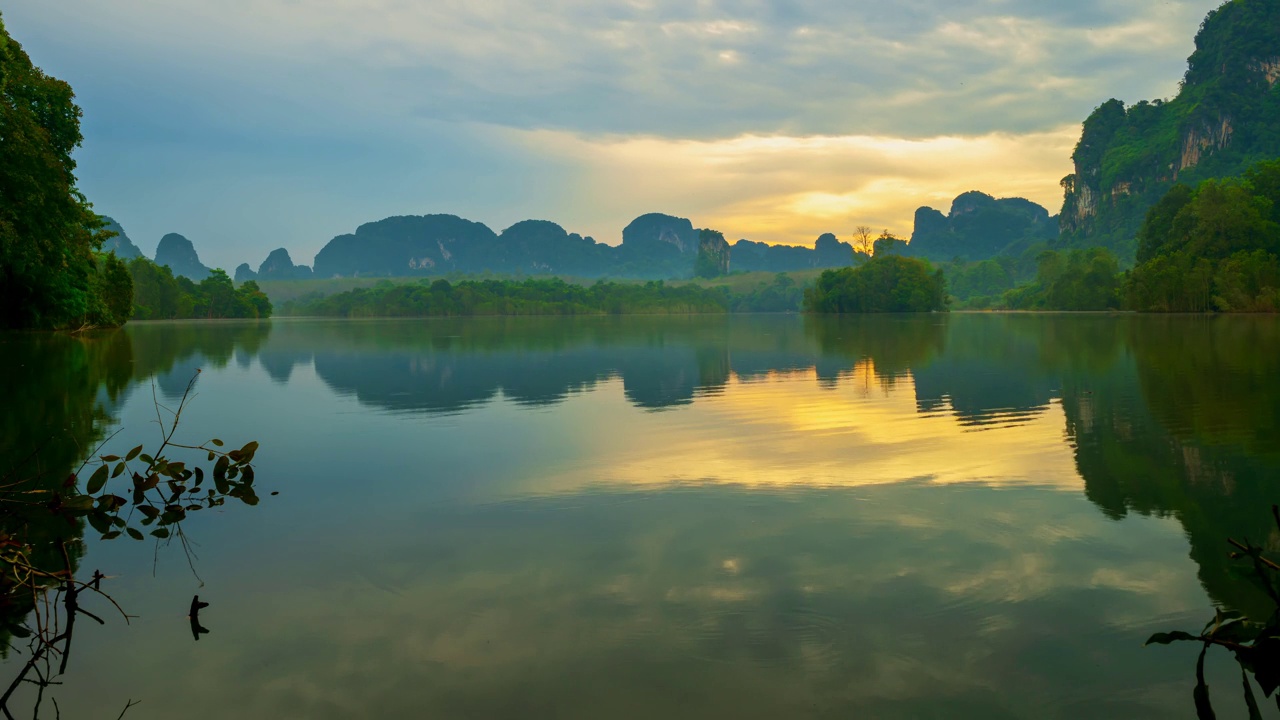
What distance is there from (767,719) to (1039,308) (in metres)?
152

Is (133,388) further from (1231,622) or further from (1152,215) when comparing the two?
(1152,215)

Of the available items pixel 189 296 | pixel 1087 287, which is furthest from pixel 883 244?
pixel 189 296

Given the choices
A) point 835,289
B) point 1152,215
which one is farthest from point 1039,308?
point 1152,215

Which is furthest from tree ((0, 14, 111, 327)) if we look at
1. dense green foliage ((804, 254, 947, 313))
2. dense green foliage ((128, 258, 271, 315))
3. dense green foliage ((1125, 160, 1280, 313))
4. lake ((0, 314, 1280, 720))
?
dense green foliage ((804, 254, 947, 313))

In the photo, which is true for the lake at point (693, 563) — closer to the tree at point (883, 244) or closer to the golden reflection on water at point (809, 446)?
the golden reflection on water at point (809, 446)

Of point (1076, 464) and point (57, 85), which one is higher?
point (57, 85)

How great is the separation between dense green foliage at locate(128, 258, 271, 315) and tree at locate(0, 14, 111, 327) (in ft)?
245

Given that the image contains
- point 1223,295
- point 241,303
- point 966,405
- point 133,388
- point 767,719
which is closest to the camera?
point 767,719

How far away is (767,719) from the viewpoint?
4113 millimetres

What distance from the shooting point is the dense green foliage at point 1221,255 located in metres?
69.6

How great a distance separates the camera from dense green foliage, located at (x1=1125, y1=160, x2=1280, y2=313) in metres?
69.6

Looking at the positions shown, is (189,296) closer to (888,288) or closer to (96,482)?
(888,288)

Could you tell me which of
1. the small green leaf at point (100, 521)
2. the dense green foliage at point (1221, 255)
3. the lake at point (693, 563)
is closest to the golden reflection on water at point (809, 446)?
the lake at point (693, 563)

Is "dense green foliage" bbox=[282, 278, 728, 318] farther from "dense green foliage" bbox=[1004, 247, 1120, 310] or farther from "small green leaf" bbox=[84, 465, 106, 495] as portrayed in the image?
"small green leaf" bbox=[84, 465, 106, 495]
